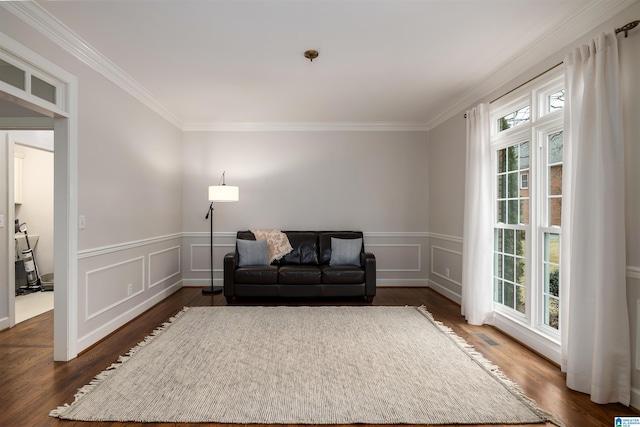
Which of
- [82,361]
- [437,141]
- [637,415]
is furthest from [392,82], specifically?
[82,361]

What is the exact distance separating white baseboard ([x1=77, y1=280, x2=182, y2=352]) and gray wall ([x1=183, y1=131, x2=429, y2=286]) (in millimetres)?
958

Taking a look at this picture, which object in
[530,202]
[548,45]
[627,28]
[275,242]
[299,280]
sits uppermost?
[548,45]

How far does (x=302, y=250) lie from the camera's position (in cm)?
507

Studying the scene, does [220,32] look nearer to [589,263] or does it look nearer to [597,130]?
[597,130]

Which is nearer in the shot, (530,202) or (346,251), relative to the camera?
(530,202)

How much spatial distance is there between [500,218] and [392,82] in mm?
1948

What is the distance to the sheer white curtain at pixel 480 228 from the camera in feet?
11.8

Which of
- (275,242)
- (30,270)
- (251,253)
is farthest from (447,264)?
(30,270)

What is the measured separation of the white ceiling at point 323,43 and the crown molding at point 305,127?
1.02m

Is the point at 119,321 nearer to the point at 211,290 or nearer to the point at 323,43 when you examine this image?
the point at 211,290

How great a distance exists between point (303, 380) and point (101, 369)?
63.1 inches

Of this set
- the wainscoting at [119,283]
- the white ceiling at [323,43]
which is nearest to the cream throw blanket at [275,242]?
the wainscoting at [119,283]

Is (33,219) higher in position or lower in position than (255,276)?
higher

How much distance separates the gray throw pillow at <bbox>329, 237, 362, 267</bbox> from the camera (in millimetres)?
4789
